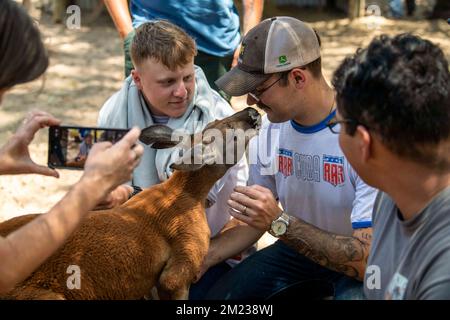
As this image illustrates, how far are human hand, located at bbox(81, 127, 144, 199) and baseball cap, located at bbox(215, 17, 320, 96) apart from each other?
1139 millimetres

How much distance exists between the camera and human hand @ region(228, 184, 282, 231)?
3.28 metres

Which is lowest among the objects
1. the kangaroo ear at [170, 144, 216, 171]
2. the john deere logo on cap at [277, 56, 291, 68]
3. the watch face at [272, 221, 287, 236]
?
the watch face at [272, 221, 287, 236]

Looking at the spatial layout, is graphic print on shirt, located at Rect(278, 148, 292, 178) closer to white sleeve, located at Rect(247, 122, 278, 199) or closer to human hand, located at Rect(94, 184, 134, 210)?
white sleeve, located at Rect(247, 122, 278, 199)

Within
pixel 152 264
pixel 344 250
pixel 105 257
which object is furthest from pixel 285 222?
pixel 105 257

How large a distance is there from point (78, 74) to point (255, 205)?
619 centimetres

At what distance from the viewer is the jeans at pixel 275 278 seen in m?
3.67

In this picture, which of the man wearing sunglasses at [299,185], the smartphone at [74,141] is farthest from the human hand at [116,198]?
the man wearing sunglasses at [299,185]

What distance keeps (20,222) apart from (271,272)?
1379mm

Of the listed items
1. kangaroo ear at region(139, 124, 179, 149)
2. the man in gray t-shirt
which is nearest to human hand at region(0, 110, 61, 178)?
kangaroo ear at region(139, 124, 179, 149)

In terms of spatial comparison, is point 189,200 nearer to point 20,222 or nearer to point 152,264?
point 152,264

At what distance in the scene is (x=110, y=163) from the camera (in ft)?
8.32
